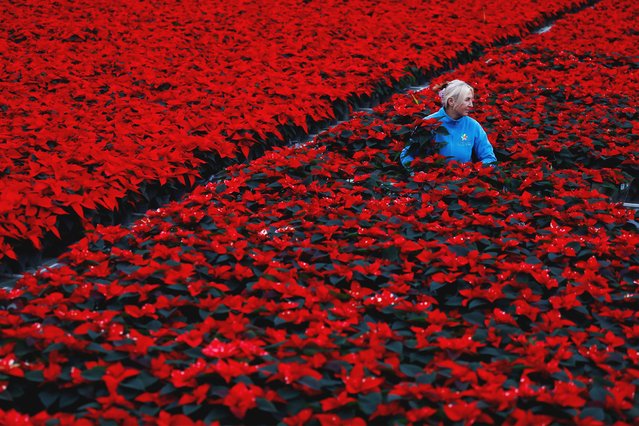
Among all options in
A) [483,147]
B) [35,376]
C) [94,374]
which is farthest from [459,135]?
[35,376]

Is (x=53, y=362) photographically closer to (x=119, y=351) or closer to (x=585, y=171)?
(x=119, y=351)

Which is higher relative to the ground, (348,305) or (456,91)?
(456,91)

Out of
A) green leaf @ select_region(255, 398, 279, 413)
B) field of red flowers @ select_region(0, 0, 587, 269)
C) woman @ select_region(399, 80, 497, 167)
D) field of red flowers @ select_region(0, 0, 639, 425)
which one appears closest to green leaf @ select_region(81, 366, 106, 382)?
field of red flowers @ select_region(0, 0, 639, 425)

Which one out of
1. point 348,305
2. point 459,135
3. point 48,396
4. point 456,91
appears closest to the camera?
point 48,396

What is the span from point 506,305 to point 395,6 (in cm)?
786

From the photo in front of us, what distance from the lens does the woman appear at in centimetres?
441

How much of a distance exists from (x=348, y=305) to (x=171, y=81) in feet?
13.3

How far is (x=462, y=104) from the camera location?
14.4 ft

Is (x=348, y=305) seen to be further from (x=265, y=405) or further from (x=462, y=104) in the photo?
(x=462, y=104)

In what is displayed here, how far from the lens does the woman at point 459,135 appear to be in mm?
4410

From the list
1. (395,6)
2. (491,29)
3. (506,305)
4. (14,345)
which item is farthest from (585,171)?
(395,6)

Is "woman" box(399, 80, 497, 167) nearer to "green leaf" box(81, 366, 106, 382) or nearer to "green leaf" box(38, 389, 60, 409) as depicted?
"green leaf" box(81, 366, 106, 382)

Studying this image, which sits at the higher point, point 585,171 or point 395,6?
point 395,6

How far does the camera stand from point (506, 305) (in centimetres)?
273
